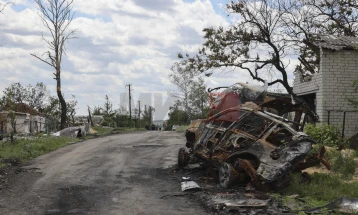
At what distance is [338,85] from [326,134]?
2416 millimetres

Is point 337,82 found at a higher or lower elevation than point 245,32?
lower

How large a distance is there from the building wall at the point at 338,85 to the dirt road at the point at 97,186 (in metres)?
6.25

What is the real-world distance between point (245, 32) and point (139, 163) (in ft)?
42.5

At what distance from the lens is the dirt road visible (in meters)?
8.13

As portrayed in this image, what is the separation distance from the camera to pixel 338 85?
1625 cm

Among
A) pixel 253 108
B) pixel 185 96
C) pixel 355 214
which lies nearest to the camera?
pixel 355 214

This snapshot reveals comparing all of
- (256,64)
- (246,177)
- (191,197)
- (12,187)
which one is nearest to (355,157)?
(246,177)

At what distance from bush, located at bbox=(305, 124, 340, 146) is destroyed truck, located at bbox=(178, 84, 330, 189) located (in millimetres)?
4232

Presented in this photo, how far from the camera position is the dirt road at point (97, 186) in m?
8.13

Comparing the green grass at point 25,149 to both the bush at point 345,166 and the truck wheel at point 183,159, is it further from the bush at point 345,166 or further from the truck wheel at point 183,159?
the bush at point 345,166

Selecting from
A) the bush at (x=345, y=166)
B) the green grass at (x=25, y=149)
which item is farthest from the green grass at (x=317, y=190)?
the green grass at (x=25, y=149)

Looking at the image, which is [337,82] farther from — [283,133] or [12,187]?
[12,187]

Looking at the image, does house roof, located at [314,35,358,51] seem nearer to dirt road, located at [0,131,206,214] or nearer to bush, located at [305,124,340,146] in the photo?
bush, located at [305,124,340,146]

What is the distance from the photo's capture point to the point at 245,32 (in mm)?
24656
